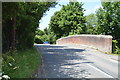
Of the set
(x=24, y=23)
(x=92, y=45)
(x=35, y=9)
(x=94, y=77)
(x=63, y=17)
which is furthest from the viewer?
(x=63, y=17)

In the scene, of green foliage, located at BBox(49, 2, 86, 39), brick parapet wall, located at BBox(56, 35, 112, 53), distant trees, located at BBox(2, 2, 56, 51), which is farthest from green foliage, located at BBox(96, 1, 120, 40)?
green foliage, located at BBox(49, 2, 86, 39)

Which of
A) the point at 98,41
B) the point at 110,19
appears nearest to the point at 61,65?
the point at 98,41

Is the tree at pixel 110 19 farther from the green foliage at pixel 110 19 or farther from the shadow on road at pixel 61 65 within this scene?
the shadow on road at pixel 61 65

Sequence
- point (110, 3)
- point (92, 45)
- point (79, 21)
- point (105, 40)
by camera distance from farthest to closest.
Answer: point (79, 21) → point (110, 3) → point (92, 45) → point (105, 40)

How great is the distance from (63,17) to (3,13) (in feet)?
119

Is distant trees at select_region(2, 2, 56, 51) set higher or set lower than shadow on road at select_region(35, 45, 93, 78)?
higher

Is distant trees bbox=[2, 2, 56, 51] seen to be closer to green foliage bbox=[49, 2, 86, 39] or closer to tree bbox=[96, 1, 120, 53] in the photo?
tree bbox=[96, 1, 120, 53]

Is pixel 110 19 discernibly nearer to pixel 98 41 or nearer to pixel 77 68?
pixel 98 41

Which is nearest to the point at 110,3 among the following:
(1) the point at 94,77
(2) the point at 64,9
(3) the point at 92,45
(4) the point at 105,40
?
(3) the point at 92,45

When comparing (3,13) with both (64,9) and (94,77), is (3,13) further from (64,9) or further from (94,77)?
(64,9)

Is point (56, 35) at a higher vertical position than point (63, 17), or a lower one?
lower

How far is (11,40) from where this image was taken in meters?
11.0

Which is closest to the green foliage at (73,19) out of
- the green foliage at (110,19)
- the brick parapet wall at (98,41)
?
the green foliage at (110,19)

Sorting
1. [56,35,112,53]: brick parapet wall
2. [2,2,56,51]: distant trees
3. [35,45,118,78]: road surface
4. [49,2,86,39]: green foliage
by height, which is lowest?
[35,45,118,78]: road surface
